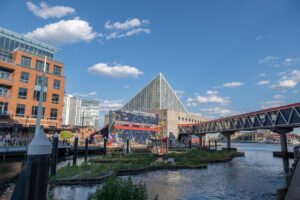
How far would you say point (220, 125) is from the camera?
84.1 m

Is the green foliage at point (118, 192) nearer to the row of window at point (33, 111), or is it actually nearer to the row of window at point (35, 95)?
the row of window at point (33, 111)

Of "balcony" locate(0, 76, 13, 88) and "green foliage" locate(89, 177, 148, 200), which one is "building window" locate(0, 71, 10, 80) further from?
"green foliage" locate(89, 177, 148, 200)

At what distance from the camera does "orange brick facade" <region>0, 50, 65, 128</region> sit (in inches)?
1917

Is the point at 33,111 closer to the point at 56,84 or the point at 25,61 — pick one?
the point at 56,84

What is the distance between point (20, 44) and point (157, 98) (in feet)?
271

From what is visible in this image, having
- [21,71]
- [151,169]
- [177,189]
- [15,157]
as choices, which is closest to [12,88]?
[21,71]

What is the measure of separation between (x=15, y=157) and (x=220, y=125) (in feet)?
219

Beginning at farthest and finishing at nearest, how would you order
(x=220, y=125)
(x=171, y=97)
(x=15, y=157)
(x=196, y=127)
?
(x=171, y=97), (x=196, y=127), (x=220, y=125), (x=15, y=157)

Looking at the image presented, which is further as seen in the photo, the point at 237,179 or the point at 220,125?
the point at 220,125

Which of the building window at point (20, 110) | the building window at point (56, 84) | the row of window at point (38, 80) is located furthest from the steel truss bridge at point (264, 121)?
the building window at point (20, 110)

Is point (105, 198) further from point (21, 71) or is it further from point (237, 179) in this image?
point (21, 71)

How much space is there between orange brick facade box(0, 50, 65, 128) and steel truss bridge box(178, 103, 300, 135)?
5035 cm

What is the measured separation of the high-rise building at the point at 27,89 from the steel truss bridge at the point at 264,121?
50.4m

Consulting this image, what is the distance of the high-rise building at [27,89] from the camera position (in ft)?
159
